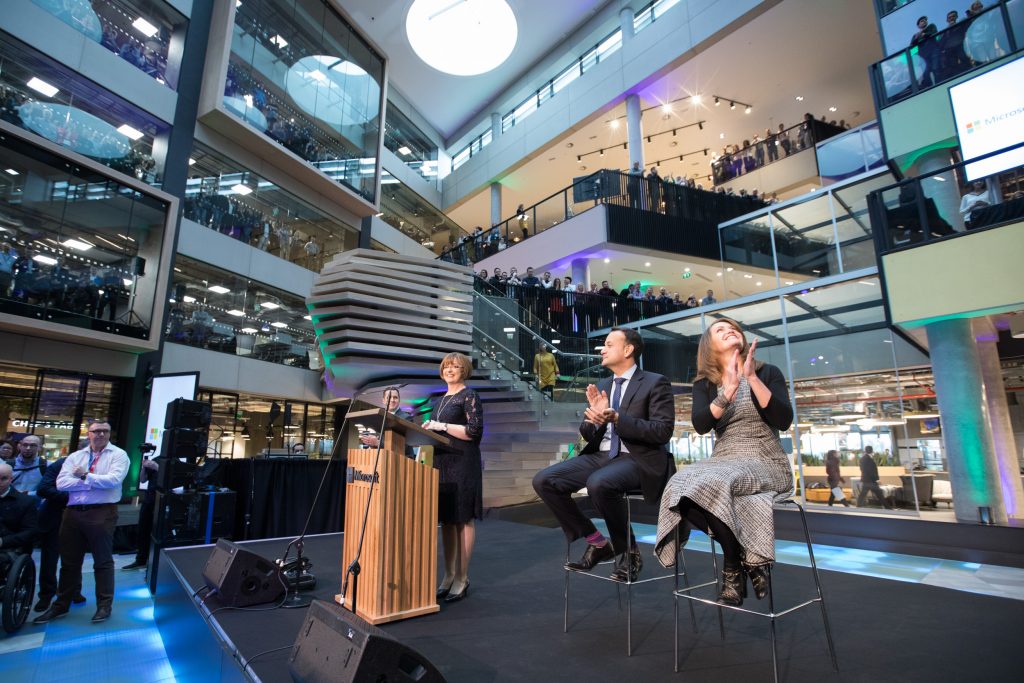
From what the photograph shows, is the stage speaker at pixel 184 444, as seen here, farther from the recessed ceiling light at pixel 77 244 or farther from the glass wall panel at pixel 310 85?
the glass wall panel at pixel 310 85

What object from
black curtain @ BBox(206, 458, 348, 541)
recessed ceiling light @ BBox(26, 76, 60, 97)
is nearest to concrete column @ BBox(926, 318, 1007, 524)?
black curtain @ BBox(206, 458, 348, 541)

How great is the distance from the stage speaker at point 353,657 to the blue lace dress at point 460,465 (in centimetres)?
155

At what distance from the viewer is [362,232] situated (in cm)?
1625

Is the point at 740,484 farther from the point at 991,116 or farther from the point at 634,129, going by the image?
the point at 634,129

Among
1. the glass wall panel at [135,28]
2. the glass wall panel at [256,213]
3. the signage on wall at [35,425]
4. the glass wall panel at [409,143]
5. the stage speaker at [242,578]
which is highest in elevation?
the glass wall panel at [409,143]

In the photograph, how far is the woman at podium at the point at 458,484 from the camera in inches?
132

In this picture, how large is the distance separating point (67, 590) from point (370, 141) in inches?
554

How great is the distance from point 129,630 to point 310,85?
44.3 ft

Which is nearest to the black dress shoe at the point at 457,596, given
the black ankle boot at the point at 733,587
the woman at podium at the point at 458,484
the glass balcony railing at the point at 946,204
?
the woman at podium at the point at 458,484

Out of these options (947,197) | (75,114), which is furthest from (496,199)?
(947,197)

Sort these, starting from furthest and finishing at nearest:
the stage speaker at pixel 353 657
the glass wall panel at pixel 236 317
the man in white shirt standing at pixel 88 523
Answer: the glass wall panel at pixel 236 317
the man in white shirt standing at pixel 88 523
the stage speaker at pixel 353 657

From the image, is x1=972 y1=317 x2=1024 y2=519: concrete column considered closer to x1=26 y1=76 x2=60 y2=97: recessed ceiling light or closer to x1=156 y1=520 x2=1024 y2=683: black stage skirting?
x1=156 y1=520 x2=1024 y2=683: black stage skirting

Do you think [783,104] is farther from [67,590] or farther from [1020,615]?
[67,590]

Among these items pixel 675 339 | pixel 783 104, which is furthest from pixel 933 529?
pixel 783 104
